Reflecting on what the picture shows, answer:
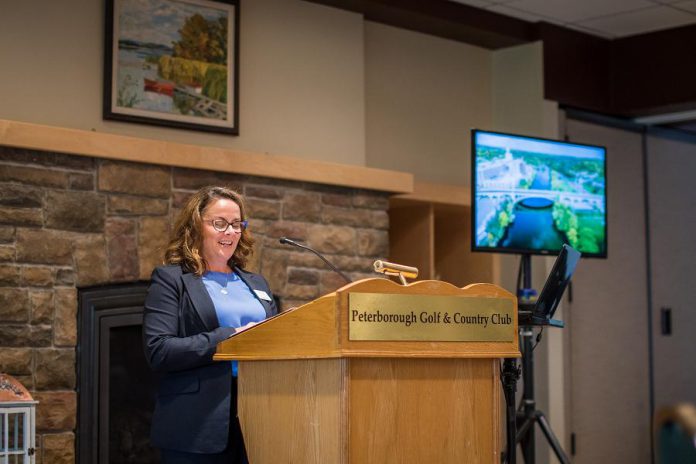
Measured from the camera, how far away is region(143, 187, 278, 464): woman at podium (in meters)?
2.70

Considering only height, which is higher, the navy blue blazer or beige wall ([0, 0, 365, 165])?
beige wall ([0, 0, 365, 165])

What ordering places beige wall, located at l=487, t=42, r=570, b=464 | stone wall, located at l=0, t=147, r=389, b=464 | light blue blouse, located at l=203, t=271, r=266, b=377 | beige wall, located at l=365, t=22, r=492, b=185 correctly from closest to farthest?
light blue blouse, located at l=203, t=271, r=266, b=377 → stone wall, located at l=0, t=147, r=389, b=464 → beige wall, located at l=365, t=22, r=492, b=185 → beige wall, located at l=487, t=42, r=570, b=464

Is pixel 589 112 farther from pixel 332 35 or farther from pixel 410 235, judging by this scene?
pixel 332 35

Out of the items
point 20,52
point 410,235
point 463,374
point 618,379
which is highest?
point 20,52

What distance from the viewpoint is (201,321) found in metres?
2.82

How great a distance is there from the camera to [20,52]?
4.23 m

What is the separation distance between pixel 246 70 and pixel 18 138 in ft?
4.39

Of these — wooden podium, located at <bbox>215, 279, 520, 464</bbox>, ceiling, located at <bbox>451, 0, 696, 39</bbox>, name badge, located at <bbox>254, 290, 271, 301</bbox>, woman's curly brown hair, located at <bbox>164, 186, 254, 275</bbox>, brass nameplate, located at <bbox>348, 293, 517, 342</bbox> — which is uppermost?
ceiling, located at <bbox>451, 0, 696, 39</bbox>

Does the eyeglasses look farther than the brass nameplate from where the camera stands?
Yes

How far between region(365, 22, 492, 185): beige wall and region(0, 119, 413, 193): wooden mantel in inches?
22.8

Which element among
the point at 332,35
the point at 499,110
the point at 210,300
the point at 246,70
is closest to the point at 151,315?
the point at 210,300

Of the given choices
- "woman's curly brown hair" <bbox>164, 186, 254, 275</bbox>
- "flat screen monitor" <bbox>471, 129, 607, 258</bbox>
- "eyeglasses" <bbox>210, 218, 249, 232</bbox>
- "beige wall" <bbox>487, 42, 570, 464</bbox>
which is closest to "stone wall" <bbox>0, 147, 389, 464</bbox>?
"flat screen monitor" <bbox>471, 129, 607, 258</bbox>

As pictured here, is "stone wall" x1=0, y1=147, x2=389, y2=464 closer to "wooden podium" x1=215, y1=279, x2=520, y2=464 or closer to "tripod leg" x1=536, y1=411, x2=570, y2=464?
"tripod leg" x1=536, y1=411, x2=570, y2=464

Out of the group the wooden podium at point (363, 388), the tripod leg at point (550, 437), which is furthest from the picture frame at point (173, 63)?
the wooden podium at point (363, 388)
